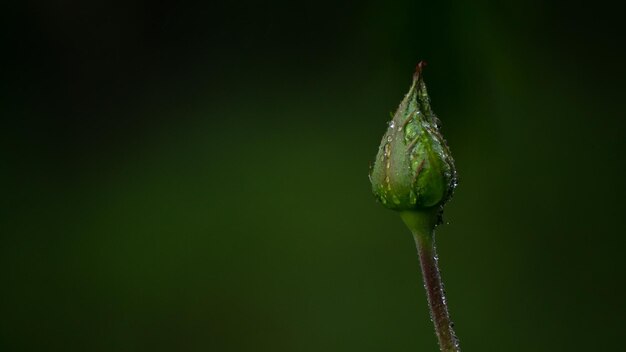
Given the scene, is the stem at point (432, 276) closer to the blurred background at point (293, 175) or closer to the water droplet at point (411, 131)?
the water droplet at point (411, 131)

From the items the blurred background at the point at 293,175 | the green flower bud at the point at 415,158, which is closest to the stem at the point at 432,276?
the green flower bud at the point at 415,158

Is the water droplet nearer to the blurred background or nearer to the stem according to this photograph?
the stem

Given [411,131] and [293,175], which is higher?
[293,175]

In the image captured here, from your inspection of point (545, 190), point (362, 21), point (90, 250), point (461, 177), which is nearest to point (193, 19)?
point (362, 21)


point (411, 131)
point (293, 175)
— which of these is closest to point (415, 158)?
point (411, 131)

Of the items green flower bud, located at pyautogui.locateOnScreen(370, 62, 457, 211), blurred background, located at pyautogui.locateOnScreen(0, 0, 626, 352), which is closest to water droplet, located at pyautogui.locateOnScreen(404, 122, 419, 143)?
green flower bud, located at pyautogui.locateOnScreen(370, 62, 457, 211)

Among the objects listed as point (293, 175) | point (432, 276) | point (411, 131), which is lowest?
point (432, 276)

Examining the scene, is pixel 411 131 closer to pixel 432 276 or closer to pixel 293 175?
pixel 432 276
